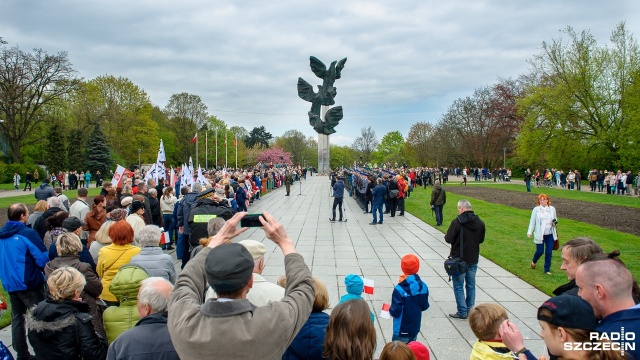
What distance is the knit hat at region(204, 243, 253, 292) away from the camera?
79.7 inches

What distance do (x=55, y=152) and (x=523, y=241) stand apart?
140ft

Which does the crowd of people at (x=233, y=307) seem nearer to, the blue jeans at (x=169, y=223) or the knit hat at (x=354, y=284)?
the knit hat at (x=354, y=284)

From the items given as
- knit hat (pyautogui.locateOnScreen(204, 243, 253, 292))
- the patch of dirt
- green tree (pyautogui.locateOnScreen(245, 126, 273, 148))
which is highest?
green tree (pyautogui.locateOnScreen(245, 126, 273, 148))

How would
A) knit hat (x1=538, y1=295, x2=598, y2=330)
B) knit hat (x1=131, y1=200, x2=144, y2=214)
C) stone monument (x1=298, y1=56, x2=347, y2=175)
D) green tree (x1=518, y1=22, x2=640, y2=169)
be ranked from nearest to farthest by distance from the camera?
1. knit hat (x1=538, y1=295, x2=598, y2=330)
2. knit hat (x1=131, y1=200, x2=144, y2=214)
3. green tree (x1=518, y1=22, x2=640, y2=169)
4. stone monument (x1=298, y1=56, x2=347, y2=175)

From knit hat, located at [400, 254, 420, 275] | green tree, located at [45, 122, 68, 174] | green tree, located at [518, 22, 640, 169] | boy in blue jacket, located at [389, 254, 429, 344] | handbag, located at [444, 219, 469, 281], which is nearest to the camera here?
boy in blue jacket, located at [389, 254, 429, 344]

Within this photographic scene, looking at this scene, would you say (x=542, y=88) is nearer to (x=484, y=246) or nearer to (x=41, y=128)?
(x=484, y=246)

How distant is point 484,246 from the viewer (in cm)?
1189

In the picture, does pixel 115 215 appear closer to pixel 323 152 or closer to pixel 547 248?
pixel 547 248

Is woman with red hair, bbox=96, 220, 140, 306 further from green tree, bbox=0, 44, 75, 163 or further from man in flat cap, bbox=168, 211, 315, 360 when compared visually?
green tree, bbox=0, 44, 75, 163

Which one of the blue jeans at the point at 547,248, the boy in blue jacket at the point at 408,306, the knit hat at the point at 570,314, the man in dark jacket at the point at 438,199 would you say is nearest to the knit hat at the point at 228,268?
the knit hat at the point at 570,314

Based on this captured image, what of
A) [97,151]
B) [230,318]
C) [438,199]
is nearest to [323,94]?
[97,151]

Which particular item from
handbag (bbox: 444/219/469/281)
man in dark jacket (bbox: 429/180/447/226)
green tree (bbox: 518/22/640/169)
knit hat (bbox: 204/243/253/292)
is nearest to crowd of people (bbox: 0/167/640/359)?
knit hat (bbox: 204/243/253/292)

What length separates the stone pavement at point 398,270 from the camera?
225 inches

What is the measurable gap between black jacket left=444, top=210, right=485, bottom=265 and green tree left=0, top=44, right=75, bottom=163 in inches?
1656
